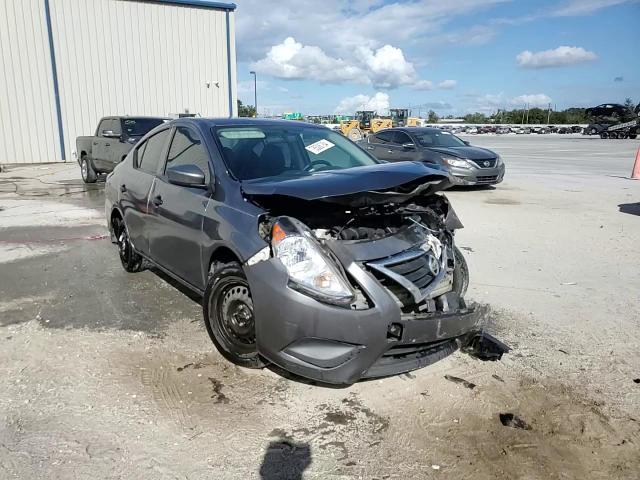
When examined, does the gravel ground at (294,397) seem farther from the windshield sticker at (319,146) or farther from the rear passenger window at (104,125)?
the rear passenger window at (104,125)

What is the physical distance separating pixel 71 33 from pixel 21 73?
8.98 feet

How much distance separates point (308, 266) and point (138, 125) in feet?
37.8

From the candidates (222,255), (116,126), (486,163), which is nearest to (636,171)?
(486,163)

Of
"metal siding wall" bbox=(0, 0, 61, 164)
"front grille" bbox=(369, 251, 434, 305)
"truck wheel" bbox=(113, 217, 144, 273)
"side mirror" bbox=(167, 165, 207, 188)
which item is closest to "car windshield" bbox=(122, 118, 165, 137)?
"truck wheel" bbox=(113, 217, 144, 273)

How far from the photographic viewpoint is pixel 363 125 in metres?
42.6

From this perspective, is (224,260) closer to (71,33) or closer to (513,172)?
(513,172)

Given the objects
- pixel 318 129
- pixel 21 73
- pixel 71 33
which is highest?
pixel 71 33

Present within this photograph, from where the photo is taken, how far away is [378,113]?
47.1 m

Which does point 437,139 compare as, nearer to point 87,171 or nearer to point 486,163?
point 486,163

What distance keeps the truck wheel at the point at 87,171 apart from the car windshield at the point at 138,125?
2.13m

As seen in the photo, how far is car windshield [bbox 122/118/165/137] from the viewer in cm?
1265

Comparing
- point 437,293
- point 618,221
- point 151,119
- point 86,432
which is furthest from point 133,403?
point 151,119

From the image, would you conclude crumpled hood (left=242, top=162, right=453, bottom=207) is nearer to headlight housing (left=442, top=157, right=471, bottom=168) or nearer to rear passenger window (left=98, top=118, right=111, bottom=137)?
headlight housing (left=442, top=157, right=471, bottom=168)

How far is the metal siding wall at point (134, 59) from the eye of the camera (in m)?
22.2
